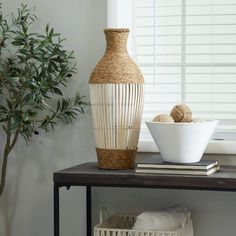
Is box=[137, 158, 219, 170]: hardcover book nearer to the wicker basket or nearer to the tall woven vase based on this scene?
the tall woven vase

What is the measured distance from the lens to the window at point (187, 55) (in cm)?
258

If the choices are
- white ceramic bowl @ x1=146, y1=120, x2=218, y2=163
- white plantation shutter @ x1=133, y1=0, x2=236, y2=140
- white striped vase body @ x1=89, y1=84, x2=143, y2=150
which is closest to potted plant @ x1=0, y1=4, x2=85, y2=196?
white striped vase body @ x1=89, y1=84, x2=143, y2=150

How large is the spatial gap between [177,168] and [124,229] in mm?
375

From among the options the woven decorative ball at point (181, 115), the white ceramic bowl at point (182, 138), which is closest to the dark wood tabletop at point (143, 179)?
the white ceramic bowl at point (182, 138)

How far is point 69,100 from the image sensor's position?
8.47 feet

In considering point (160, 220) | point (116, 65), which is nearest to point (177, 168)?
point (160, 220)

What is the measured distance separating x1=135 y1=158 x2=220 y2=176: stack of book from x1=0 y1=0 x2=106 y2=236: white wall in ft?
1.46

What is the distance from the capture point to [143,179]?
214 centimetres

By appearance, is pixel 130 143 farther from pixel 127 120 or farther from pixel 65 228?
pixel 65 228

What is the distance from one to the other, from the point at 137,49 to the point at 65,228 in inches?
34.1

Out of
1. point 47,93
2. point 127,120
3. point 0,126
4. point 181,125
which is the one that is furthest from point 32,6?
point 181,125

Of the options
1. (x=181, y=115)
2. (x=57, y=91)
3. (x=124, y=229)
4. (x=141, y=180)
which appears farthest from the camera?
(x=57, y=91)

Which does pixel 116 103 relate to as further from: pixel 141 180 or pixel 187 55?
pixel 187 55

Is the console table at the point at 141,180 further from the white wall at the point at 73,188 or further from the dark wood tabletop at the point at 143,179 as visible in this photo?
the white wall at the point at 73,188
